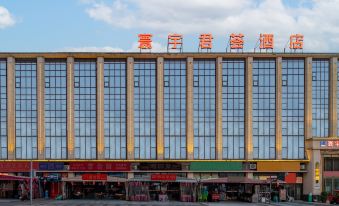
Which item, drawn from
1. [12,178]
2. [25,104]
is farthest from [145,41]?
[12,178]

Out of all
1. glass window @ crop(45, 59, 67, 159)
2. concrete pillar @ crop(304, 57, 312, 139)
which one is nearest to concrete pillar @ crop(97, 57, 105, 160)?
glass window @ crop(45, 59, 67, 159)

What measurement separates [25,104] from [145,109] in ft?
66.2

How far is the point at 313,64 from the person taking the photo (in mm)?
96750

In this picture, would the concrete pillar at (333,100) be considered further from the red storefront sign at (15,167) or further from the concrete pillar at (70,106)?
the red storefront sign at (15,167)

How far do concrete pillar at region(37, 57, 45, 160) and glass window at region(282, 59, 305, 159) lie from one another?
40438 millimetres

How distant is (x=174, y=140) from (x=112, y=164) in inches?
437

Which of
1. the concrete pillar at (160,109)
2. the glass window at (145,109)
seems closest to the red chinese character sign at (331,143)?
the concrete pillar at (160,109)

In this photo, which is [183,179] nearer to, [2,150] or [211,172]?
[211,172]

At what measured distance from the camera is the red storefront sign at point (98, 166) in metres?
94.6

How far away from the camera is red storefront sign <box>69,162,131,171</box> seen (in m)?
94.6

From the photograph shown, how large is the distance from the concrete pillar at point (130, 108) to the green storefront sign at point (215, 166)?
1061cm

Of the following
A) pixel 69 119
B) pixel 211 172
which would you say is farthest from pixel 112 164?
pixel 211 172

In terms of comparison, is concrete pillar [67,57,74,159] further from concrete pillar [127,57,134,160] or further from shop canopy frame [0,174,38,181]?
concrete pillar [127,57,134,160]

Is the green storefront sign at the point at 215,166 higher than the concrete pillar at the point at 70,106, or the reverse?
the concrete pillar at the point at 70,106
